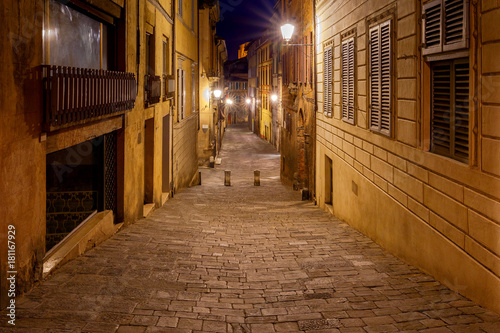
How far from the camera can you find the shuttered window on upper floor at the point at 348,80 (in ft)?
34.0

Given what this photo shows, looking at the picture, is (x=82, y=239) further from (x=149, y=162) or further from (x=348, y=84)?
(x=348, y=84)

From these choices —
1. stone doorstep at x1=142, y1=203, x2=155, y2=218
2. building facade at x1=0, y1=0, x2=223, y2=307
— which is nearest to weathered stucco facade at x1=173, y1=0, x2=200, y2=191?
building facade at x1=0, y1=0, x2=223, y2=307

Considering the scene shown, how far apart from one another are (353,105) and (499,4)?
234 inches

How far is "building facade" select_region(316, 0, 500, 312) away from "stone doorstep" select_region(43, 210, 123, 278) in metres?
4.45

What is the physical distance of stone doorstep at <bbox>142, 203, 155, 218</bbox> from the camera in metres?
10.6

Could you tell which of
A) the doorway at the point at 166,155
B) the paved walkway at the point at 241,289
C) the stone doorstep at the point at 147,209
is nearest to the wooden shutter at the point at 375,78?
the paved walkway at the point at 241,289

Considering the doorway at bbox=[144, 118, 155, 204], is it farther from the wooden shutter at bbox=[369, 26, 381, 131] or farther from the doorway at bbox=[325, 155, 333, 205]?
the wooden shutter at bbox=[369, 26, 381, 131]

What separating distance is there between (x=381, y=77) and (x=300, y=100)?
11294mm

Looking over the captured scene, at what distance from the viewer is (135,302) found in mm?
4789

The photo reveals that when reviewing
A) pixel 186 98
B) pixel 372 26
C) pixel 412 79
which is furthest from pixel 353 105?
pixel 186 98

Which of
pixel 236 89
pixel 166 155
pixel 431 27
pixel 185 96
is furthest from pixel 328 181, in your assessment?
pixel 236 89

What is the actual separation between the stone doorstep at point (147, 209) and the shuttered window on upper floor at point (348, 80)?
490cm

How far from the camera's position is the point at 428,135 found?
6.20 m

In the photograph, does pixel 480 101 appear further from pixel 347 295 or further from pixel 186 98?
pixel 186 98
